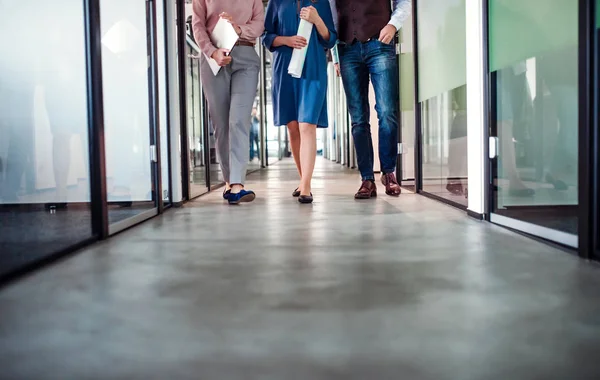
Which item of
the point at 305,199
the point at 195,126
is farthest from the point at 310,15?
the point at 195,126

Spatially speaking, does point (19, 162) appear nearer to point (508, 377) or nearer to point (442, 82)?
point (442, 82)

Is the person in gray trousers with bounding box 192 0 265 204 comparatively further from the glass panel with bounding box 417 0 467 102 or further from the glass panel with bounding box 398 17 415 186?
the glass panel with bounding box 398 17 415 186

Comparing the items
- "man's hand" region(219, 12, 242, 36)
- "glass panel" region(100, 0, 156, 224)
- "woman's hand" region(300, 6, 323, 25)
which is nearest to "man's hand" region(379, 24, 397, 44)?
"woman's hand" region(300, 6, 323, 25)

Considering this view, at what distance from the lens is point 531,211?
6.86 ft

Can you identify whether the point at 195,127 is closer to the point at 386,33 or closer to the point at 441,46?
the point at 386,33

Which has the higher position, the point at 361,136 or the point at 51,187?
the point at 361,136

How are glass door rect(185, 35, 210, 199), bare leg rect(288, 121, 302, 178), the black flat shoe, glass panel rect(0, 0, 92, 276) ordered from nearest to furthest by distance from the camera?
glass panel rect(0, 0, 92, 276), the black flat shoe, bare leg rect(288, 121, 302, 178), glass door rect(185, 35, 210, 199)

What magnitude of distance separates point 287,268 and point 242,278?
146mm

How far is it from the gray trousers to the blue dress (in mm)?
150

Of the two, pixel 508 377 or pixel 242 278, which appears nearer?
pixel 508 377

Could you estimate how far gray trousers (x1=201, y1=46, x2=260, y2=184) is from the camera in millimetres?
3242

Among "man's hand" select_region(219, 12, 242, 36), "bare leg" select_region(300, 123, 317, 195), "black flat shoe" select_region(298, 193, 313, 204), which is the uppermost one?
"man's hand" select_region(219, 12, 242, 36)

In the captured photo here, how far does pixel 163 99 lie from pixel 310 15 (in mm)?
919

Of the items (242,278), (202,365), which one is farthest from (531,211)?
(202,365)
